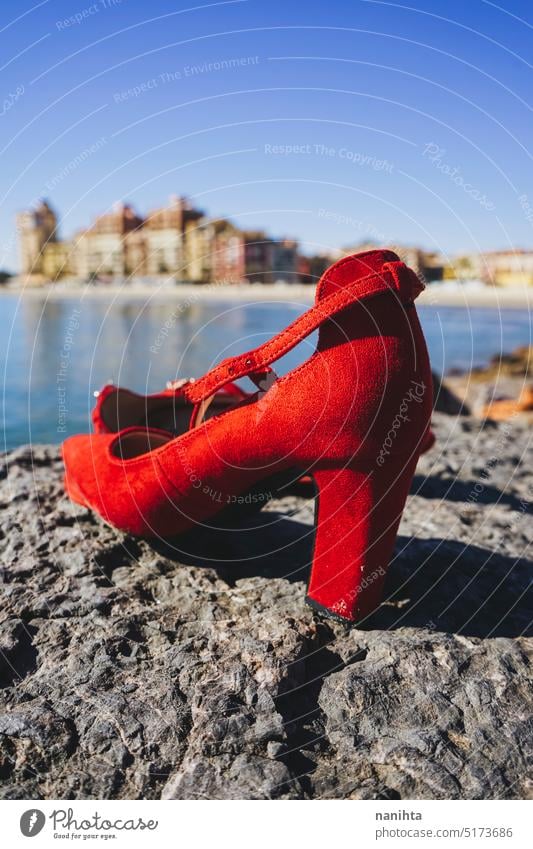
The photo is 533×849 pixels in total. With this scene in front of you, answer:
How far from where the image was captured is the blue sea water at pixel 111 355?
393 cm

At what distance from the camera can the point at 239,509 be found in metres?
1.91

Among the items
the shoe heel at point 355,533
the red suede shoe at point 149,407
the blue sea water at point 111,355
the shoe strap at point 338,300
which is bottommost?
the blue sea water at point 111,355

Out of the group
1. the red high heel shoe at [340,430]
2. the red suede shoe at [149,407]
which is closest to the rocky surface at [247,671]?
the red high heel shoe at [340,430]

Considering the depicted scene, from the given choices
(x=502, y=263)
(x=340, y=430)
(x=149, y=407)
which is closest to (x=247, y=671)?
(x=340, y=430)

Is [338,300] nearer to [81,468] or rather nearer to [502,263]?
[81,468]

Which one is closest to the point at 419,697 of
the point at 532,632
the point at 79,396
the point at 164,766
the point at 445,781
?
the point at 445,781

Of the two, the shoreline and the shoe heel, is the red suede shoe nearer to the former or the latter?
the shoe heel

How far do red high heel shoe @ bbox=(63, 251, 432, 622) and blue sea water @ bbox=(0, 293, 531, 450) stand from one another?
21cm

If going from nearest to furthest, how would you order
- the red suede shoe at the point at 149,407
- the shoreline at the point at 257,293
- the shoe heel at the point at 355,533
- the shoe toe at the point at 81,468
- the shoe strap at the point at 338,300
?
1. the shoe strap at the point at 338,300
2. the shoe heel at the point at 355,533
3. the shoe toe at the point at 81,468
4. the red suede shoe at the point at 149,407
5. the shoreline at the point at 257,293

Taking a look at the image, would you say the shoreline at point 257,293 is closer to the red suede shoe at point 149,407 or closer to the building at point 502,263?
the building at point 502,263

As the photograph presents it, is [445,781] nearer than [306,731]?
Yes

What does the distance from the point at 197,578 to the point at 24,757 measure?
661 mm

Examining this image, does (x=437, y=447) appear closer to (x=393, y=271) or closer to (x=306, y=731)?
(x=393, y=271)
